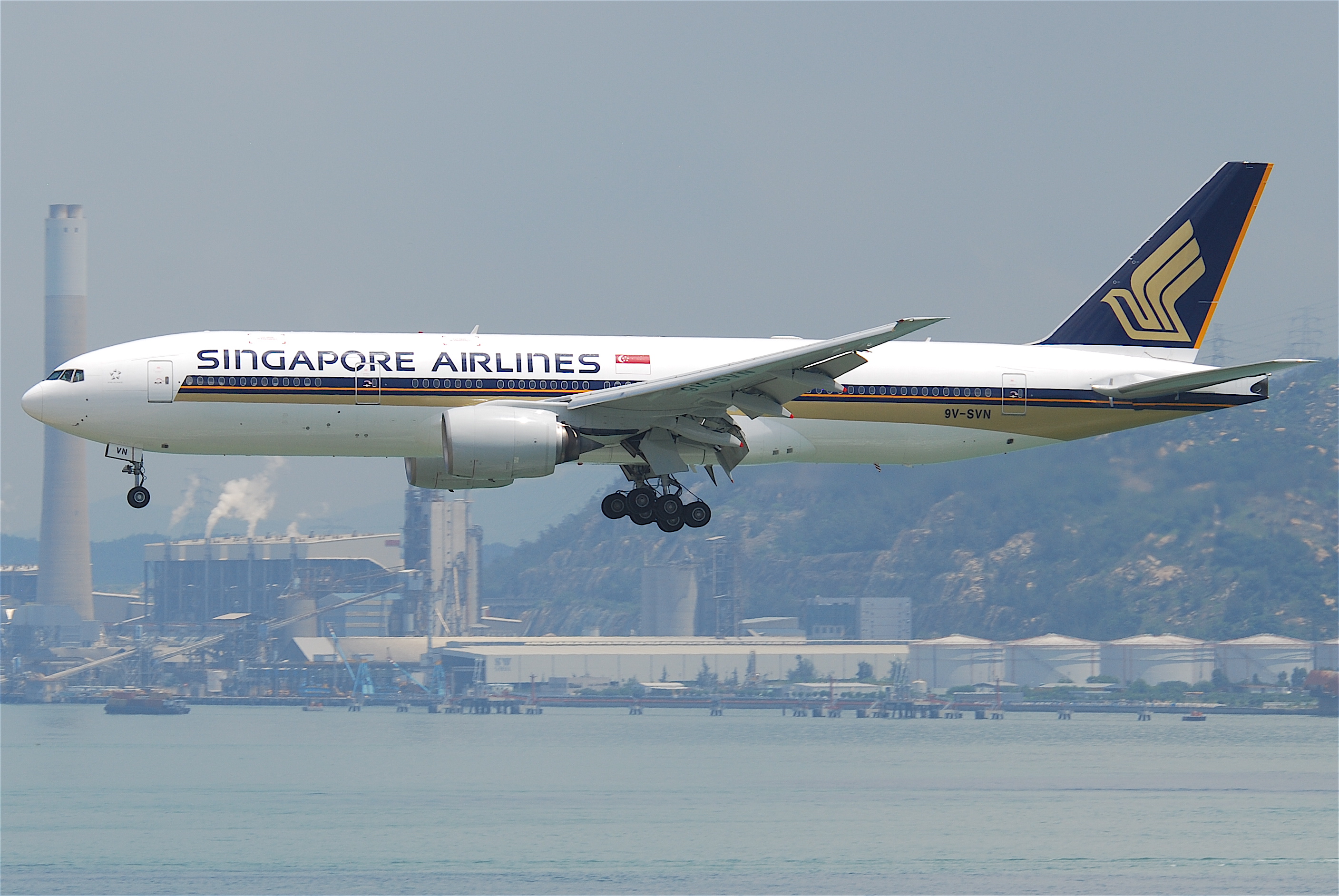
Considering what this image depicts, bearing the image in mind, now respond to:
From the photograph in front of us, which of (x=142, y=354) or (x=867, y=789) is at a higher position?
(x=142, y=354)

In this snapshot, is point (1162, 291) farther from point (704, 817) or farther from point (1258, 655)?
point (1258, 655)

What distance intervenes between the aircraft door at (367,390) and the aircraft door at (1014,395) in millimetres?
15495

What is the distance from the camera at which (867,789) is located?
540 ft

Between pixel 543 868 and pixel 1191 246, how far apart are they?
333ft

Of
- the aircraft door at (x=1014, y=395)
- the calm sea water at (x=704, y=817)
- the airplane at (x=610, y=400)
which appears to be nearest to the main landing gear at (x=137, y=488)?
the airplane at (x=610, y=400)

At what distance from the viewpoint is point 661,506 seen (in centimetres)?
3872

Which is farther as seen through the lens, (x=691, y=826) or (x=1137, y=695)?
(x=1137, y=695)

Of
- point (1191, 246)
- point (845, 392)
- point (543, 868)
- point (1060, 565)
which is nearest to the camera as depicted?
point (845, 392)

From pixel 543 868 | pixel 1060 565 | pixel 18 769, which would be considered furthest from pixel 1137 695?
pixel 18 769

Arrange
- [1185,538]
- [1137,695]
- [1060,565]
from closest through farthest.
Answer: [1185,538] → [1060,565] → [1137,695]

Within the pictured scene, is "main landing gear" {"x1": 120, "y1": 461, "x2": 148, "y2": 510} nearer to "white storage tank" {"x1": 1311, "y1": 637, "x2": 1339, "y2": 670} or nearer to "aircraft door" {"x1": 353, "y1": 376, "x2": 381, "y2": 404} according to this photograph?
"aircraft door" {"x1": 353, "y1": 376, "x2": 381, "y2": 404}

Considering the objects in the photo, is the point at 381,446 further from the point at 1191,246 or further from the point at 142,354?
the point at 1191,246

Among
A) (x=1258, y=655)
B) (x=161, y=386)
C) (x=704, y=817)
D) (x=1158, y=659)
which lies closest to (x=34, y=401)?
(x=161, y=386)

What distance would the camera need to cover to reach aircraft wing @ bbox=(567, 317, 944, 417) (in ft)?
113
